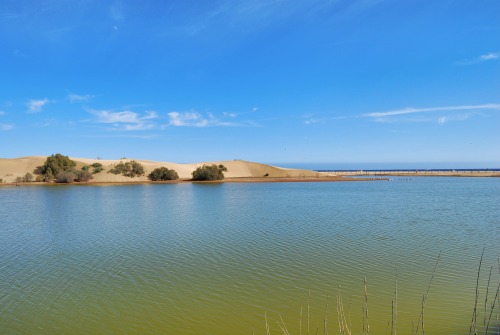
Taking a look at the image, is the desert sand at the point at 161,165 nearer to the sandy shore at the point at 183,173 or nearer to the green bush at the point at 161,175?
the sandy shore at the point at 183,173

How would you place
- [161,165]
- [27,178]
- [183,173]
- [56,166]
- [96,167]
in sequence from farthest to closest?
[183,173], [161,165], [96,167], [56,166], [27,178]

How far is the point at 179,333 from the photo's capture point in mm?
7863

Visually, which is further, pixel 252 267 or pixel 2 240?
pixel 2 240

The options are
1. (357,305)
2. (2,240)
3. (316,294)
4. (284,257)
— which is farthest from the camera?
(2,240)

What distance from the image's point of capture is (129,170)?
7788cm

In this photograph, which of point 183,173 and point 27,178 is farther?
point 183,173

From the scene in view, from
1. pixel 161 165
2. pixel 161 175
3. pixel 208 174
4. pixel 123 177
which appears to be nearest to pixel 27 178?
pixel 123 177

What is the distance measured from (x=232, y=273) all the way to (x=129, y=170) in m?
71.6

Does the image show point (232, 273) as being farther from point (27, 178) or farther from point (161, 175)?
point (27, 178)

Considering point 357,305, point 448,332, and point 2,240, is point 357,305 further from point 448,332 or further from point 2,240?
point 2,240

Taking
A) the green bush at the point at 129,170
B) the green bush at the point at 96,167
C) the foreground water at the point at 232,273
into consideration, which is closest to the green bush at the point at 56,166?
the green bush at the point at 96,167

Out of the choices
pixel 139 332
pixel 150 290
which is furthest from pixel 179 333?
pixel 150 290

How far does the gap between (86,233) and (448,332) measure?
1791 cm

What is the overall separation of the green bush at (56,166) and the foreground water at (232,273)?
52213 mm
